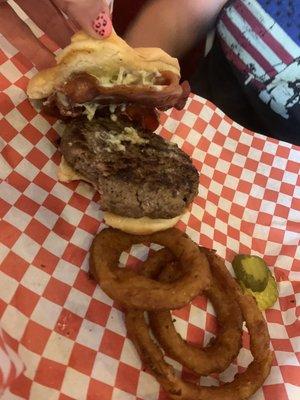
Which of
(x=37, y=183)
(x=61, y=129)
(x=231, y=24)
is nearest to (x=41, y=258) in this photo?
(x=37, y=183)

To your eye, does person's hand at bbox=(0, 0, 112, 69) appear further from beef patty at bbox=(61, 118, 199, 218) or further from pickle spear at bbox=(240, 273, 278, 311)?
pickle spear at bbox=(240, 273, 278, 311)

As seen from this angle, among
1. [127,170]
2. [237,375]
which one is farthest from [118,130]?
[237,375]

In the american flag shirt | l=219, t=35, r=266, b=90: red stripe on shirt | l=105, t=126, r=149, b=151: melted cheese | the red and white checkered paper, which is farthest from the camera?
l=219, t=35, r=266, b=90: red stripe on shirt

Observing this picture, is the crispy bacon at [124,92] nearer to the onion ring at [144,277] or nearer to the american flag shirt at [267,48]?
the onion ring at [144,277]

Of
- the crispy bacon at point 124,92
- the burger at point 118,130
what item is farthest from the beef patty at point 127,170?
the crispy bacon at point 124,92

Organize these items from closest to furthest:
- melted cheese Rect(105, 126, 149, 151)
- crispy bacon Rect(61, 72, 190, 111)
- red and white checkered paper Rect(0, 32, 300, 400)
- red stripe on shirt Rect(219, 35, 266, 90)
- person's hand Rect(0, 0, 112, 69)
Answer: red and white checkered paper Rect(0, 32, 300, 400)
crispy bacon Rect(61, 72, 190, 111)
melted cheese Rect(105, 126, 149, 151)
person's hand Rect(0, 0, 112, 69)
red stripe on shirt Rect(219, 35, 266, 90)

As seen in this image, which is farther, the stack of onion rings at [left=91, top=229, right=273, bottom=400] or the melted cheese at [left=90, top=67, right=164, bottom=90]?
the melted cheese at [left=90, top=67, right=164, bottom=90]

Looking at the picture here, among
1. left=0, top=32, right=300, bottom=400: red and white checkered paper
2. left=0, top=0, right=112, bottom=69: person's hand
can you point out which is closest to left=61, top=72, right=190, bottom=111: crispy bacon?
left=0, top=0, right=112, bottom=69: person's hand

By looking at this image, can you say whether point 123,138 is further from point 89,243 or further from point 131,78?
point 89,243
